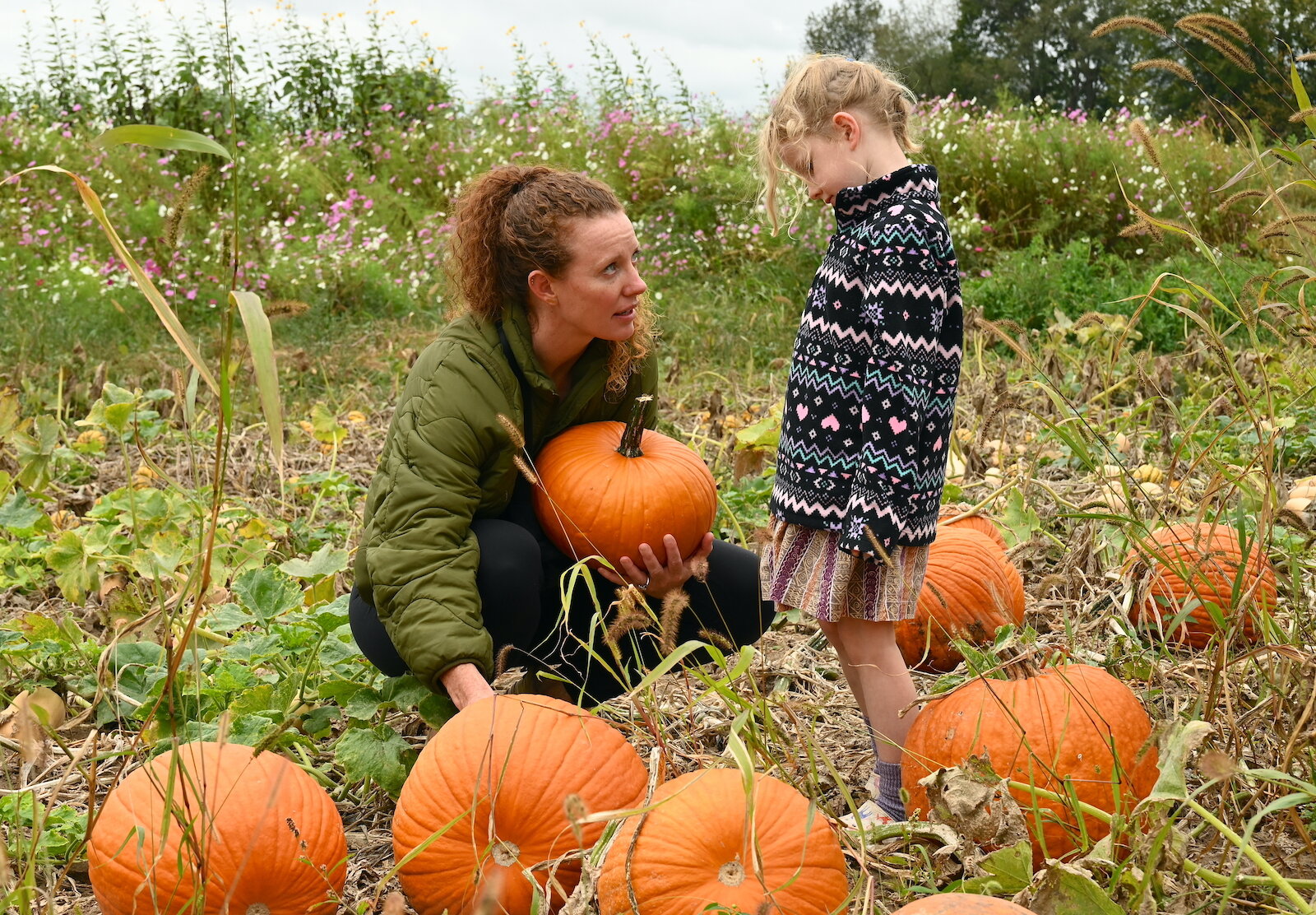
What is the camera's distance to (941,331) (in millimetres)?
2293

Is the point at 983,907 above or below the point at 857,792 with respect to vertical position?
above

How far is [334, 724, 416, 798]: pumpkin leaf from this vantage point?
2.14 metres

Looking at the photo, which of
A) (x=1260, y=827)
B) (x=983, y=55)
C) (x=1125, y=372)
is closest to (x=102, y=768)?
(x=1260, y=827)

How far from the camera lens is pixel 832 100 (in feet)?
7.84

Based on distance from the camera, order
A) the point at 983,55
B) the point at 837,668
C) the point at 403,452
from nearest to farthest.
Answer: the point at 403,452
the point at 837,668
the point at 983,55

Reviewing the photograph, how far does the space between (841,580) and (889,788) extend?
0.39 m

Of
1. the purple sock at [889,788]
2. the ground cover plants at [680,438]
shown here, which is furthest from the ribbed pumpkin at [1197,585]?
the purple sock at [889,788]

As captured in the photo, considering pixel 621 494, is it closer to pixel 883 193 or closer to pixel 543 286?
pixel 543 286

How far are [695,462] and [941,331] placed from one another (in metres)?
0.63

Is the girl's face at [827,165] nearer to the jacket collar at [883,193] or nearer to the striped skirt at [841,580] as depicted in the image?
the jacket collar at [883,193]

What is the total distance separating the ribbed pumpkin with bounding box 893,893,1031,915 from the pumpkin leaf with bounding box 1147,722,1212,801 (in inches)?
8.1

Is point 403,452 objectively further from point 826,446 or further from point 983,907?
point 983,907

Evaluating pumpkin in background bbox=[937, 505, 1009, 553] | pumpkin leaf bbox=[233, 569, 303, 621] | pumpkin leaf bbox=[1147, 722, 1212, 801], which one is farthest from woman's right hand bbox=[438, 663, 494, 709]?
pumpkin in background bbox=[937, 505, 1009, 553]

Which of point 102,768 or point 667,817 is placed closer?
point 667,817
